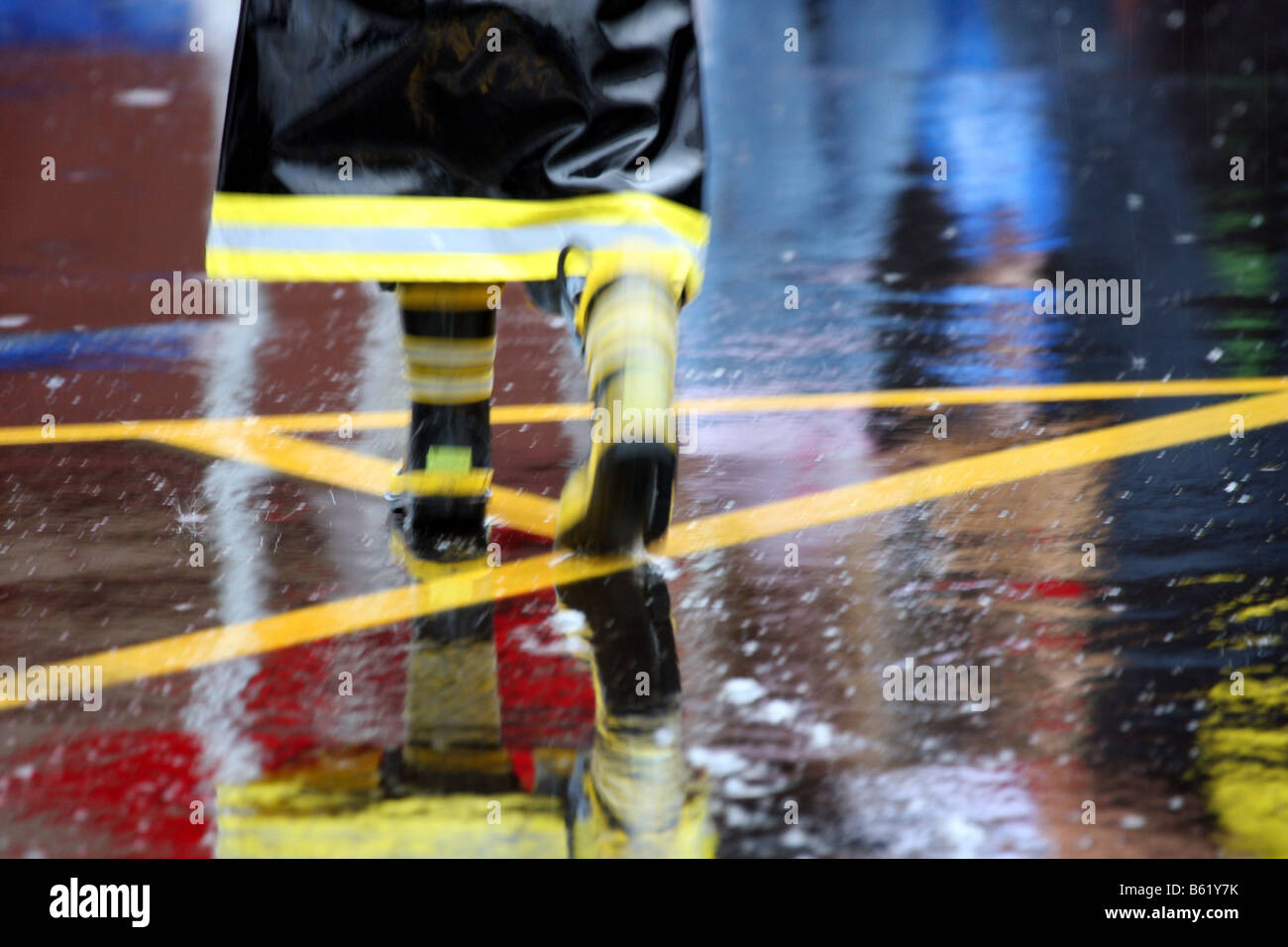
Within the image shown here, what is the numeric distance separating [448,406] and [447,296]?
198mm

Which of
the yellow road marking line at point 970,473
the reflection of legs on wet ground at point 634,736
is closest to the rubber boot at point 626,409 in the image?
the reflection of legs on wet ground at point 634,736

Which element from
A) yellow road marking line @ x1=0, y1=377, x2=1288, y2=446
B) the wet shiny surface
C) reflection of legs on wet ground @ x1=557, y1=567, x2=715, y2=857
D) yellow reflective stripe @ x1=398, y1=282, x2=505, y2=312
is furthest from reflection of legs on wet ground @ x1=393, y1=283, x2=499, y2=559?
yellow road marking line @ x1=0, y1=377, x2=1288, y2=446

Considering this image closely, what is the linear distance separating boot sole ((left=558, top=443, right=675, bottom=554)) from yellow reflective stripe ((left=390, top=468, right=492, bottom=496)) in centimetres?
30

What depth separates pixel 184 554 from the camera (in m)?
3.11

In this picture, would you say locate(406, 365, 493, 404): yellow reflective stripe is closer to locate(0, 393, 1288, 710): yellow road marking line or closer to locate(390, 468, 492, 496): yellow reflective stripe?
locate(390, 468, 492, 496): yellow reflective stripe

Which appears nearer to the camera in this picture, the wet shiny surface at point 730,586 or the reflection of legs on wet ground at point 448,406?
the wet shiny surface at point 730,586

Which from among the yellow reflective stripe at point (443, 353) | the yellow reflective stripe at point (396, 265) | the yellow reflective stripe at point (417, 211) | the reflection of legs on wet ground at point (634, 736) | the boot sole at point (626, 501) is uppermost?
the yellow reflective stripe at point (417, 211)

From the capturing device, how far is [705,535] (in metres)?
3.18

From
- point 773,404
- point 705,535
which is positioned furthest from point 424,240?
point 773,404

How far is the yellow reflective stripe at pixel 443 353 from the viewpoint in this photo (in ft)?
10.5

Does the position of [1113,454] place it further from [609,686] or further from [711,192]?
[711,192]

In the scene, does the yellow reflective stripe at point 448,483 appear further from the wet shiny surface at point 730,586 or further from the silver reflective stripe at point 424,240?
the silver reflective stripe at point 424,240

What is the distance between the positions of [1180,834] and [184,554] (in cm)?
182
